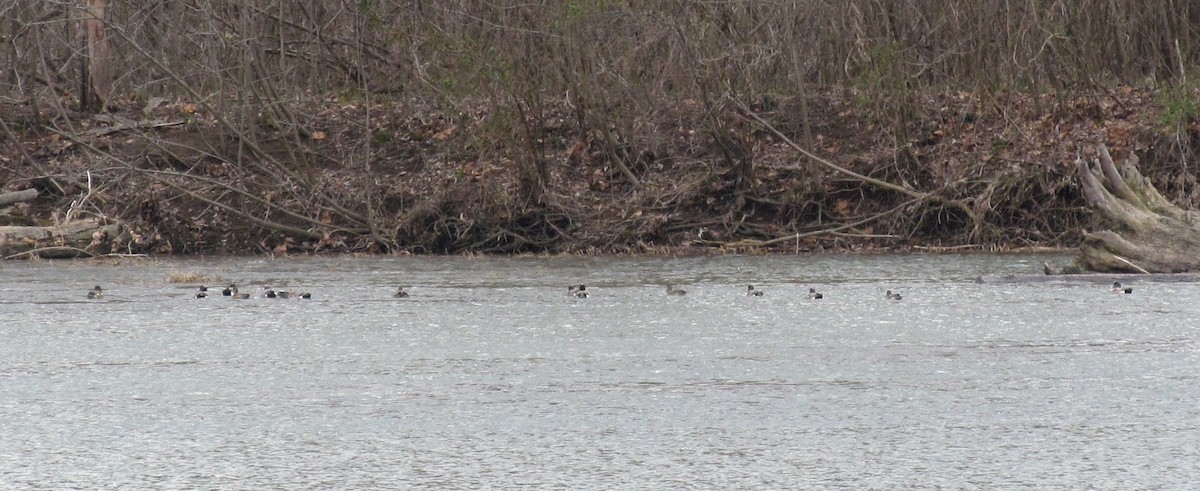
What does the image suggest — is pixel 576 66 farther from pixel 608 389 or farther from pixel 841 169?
pixel 608 389

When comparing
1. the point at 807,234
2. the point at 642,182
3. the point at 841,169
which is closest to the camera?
the point at 807,234

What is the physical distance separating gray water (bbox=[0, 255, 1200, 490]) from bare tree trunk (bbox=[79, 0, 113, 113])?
1042cm

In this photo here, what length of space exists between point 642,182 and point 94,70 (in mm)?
9449

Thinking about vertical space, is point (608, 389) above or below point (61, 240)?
below

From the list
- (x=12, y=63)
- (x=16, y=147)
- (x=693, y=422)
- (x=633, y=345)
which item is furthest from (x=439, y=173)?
(x=693, y=422)

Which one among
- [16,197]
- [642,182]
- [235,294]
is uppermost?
[642,182]

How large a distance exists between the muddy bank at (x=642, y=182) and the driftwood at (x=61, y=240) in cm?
24

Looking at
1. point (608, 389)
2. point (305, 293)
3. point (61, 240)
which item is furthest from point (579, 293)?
point (61, 240)

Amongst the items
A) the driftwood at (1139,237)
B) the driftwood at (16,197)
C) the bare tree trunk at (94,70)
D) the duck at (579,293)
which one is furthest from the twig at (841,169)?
the bare tree trunk at (94,70)

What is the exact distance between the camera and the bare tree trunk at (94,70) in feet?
75.0

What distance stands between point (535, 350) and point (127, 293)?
552 cm

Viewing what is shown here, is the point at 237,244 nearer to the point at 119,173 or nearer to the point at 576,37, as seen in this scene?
the point at 119,173

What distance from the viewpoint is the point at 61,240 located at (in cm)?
1769

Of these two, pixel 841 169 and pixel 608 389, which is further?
pixel 841 169
